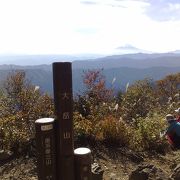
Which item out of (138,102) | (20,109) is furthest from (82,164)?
(138,102)

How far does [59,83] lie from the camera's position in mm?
4527

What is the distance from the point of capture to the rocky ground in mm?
6250

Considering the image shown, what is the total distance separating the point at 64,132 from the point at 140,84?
77.7 feet

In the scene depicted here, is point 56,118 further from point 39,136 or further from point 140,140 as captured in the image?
point 140,140

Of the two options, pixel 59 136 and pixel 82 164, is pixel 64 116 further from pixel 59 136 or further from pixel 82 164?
pixel 82 164

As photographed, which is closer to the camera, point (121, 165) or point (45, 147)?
point (45, 147)

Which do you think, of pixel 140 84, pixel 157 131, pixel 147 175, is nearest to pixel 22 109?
pixel 157 131

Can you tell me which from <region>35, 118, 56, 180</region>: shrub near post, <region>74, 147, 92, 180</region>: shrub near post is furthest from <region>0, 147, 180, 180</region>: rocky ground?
<region>35, 118, 56, 180</region>: shrub near post

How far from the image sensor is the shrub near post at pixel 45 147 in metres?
4.47

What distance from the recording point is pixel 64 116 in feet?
15.0

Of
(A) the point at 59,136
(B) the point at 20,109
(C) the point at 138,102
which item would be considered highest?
(A) the point at 59,136

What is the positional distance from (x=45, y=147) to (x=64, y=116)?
1.32 feet

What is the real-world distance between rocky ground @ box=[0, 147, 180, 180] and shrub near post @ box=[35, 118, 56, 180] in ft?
6.66

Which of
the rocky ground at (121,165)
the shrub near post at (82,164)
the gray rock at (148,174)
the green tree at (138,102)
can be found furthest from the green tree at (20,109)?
the shrub near post at (82,164)
